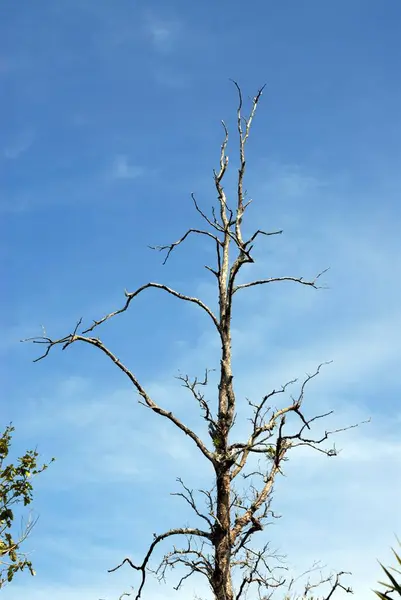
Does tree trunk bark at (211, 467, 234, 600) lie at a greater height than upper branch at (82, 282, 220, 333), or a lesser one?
lesser

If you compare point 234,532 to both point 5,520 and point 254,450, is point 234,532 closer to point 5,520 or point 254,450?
point 254,450

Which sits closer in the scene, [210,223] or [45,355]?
[45,355]

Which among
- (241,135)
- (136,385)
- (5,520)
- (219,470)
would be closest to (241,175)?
(241,135)

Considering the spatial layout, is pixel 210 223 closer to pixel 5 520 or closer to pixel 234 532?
pixel 234 532

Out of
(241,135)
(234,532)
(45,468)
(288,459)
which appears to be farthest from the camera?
(241,135)

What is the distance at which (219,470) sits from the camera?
11.3 meters

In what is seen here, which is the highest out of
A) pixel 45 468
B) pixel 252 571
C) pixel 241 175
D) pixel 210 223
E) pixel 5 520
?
pixel 241 175

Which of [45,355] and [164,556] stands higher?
[45,355]

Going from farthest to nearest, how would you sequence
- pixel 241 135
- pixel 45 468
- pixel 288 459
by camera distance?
pixel 241 135 < pixel 45 468 < pixel 288 459

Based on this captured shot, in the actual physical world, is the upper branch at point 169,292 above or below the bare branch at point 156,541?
above

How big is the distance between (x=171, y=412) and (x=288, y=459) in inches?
84.2

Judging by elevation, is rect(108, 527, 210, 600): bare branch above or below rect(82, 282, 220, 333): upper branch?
below

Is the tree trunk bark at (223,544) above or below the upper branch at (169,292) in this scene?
below

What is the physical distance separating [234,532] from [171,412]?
83.4 inches
